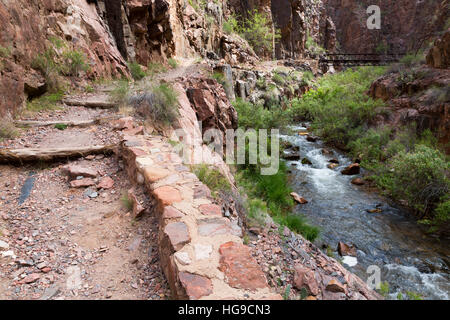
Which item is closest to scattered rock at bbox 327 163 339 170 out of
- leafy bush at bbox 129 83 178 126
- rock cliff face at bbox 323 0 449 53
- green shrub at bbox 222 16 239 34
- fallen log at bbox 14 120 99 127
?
leafy bush at bbox 129 83 178 126

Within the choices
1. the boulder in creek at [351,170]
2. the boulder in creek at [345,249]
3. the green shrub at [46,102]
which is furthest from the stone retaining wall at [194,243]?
the boulder in creek at [351,170]

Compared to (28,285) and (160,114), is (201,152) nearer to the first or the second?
(160,114)

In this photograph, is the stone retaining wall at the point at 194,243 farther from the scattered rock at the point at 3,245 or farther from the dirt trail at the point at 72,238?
the scattered rock at the point at 3,245

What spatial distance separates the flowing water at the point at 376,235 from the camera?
191 inches

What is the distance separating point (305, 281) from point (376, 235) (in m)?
4.53

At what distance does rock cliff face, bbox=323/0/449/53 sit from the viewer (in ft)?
109

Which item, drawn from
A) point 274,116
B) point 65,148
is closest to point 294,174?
point 274,116

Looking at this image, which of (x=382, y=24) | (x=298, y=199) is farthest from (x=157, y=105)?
(x=382, y=24)

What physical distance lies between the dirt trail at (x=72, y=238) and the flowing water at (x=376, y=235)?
→ 179 inches

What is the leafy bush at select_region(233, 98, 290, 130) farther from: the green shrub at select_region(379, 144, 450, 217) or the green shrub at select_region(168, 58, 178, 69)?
the green shrub at select_region(379, 144, 450, 217)

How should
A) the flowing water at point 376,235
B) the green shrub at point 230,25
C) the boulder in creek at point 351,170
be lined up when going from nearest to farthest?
the flowing water at point 376,235 < the boulder in creek at point 351,170 < the green shrub at point 230,25

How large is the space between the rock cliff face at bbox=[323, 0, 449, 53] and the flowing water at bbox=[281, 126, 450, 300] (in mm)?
33582

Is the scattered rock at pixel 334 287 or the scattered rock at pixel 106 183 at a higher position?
the scattered rock at pixel 106 183

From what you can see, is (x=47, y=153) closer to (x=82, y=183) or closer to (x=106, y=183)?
(x=82, y=183)
